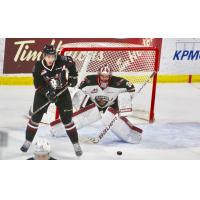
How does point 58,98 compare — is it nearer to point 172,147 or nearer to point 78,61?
point 78,61

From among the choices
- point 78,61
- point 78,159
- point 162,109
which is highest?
point 78,61

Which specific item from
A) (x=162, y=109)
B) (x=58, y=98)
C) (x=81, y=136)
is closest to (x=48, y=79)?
(x=58, y=98)

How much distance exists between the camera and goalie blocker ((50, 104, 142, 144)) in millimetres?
3188

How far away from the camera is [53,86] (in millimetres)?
3117

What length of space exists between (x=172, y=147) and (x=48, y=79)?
809mm

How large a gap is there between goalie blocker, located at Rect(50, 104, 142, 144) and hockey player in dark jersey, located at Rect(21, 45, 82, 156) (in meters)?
0.04

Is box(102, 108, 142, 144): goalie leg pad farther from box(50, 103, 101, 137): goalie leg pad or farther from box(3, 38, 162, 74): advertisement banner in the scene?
box(3, 38, 162, 74): advertisement banner

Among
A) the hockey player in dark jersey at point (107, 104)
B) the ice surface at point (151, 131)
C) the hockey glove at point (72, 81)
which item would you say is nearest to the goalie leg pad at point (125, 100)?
the hockey player in dark jersey at point (107, 104)

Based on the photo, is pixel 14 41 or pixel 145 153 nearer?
pixel 14 41

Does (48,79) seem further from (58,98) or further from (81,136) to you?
(81,136)

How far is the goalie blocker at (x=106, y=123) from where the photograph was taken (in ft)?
10.5

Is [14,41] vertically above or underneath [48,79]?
above

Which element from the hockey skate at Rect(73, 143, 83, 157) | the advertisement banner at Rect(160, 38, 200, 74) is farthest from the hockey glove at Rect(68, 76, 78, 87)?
the advertisement banner at Rect(160, 38, 200, 74)

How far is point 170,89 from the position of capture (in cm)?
317
